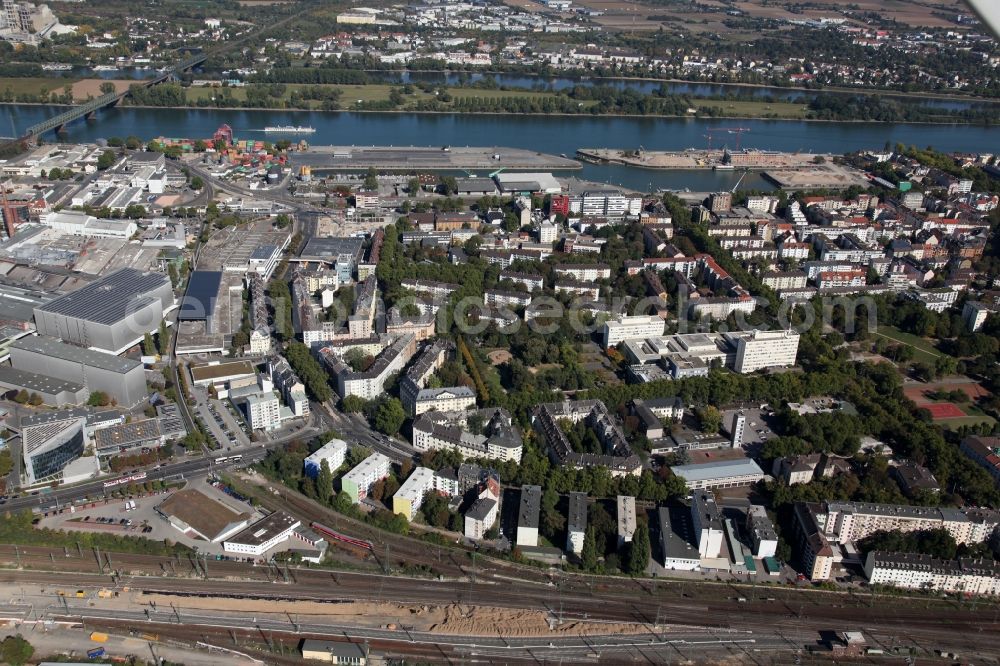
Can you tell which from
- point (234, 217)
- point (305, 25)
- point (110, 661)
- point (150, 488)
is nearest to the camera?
point (110, 661)

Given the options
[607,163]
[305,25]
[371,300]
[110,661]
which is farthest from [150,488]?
[305,25]

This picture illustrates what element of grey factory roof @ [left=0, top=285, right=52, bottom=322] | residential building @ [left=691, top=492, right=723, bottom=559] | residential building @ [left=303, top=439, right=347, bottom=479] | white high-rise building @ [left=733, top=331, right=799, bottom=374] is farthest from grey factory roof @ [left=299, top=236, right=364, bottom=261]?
residential building @ [left=691, top=492, right=723, bottom=559]

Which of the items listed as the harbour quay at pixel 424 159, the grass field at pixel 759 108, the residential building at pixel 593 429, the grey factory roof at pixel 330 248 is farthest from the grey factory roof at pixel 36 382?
the grass field at pixel 759 108

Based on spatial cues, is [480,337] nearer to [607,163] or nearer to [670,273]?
[670,273]

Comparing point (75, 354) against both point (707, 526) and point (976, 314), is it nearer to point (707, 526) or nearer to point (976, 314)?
point (707, 526)

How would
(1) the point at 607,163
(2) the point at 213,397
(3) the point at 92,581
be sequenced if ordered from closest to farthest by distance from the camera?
(3) the point at 92,581 < (2) the point at 213,397 < (1) the point at 607,163

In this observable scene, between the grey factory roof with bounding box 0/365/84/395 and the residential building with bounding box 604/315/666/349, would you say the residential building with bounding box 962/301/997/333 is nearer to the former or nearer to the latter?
the residential building with bounding box 604/315/666/349
